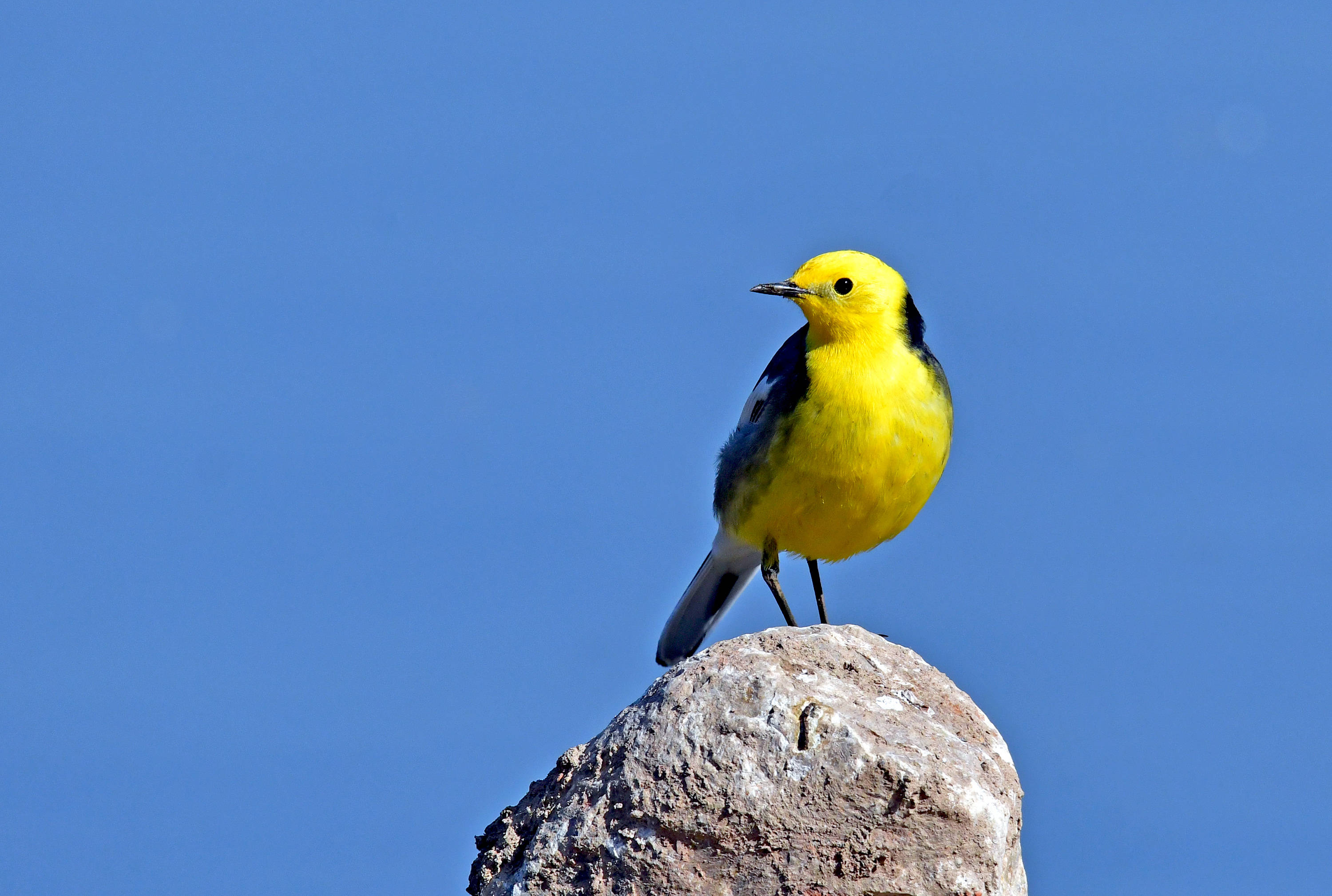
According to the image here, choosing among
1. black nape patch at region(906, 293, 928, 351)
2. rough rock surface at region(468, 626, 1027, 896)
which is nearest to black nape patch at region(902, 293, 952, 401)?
black nape patch at region(906, 293, 928, 351)

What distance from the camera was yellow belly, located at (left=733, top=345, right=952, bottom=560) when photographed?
9.26 m

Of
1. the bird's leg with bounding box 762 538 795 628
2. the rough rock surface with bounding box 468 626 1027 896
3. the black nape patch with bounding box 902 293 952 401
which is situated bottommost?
the rough rock surface with bounding box 468 626 1027 896

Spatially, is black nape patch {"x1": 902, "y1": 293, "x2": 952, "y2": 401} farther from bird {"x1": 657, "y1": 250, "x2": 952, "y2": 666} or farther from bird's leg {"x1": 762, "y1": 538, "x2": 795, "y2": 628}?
bird's leg {"x1": 762, "y1": 538, "x2": 795, "y2": 628}

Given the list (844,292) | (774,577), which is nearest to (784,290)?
(844,292)

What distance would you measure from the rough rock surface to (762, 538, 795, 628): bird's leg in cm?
335

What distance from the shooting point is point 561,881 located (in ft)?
21.6

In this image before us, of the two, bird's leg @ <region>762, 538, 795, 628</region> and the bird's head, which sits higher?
the bird's head

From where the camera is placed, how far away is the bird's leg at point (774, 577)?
1002 centimetres

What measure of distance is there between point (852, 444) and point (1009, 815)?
10.3ft

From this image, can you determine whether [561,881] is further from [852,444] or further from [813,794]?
[852,444]

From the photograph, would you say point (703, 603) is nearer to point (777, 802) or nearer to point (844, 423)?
point (844, 423)

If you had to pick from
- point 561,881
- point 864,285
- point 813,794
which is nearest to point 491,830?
point 561,881

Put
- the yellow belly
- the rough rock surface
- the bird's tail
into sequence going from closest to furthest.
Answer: the rough rock surface
the yellow belly
the bird's tail

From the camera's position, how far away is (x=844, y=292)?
9438mm
